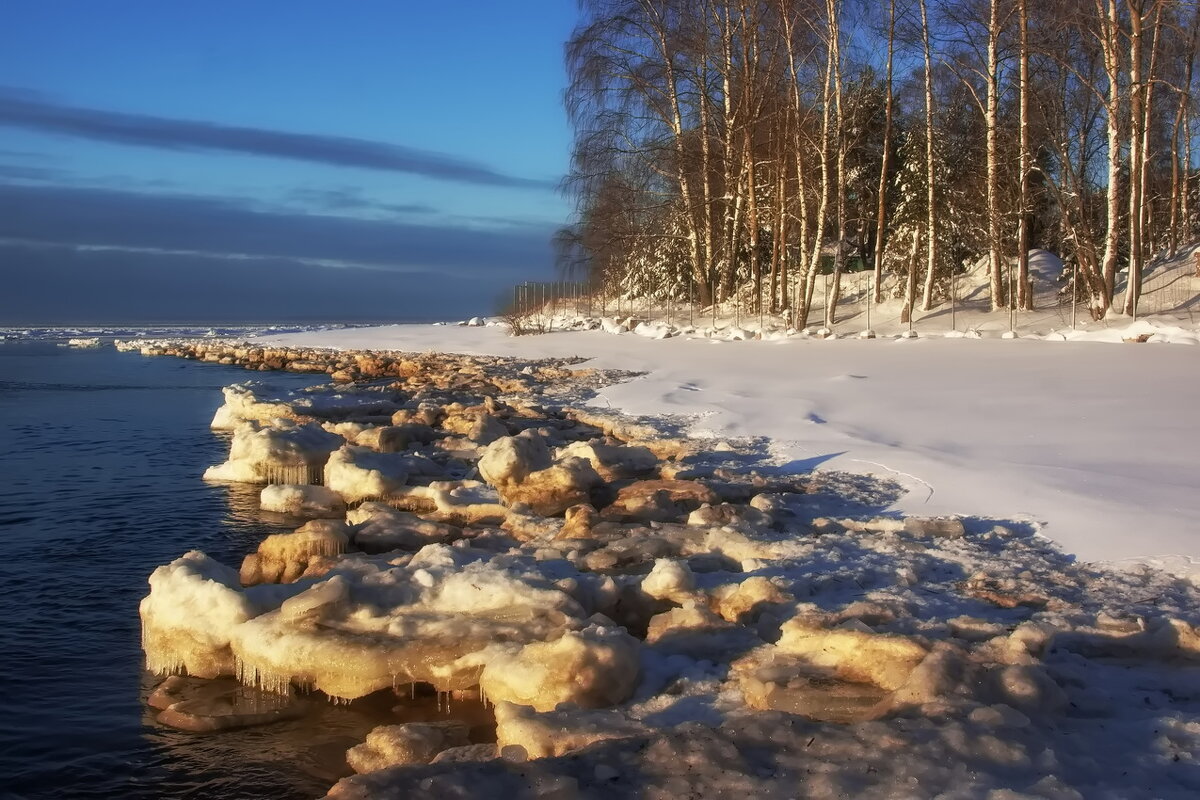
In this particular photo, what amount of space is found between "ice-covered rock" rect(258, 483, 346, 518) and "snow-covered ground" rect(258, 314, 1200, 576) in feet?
10.1

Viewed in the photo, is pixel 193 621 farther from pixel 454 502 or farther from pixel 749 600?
pixel 454 502

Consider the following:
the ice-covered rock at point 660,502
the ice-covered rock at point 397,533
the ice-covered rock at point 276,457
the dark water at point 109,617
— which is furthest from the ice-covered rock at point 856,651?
the ice-covered rock at point 276,457

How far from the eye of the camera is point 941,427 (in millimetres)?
7730

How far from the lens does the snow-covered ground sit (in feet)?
17.1

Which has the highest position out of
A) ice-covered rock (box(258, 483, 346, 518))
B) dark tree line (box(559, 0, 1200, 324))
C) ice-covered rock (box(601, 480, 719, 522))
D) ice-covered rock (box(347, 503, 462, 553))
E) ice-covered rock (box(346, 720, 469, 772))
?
dark tree line (box(559, 0, 1200, 324))

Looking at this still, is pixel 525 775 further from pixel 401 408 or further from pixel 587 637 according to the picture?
pixel 401 408

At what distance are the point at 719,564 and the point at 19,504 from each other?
20.2ft

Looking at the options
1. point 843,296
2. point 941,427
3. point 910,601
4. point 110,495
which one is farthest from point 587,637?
point 843,296

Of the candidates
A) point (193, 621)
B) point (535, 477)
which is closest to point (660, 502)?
point (535, 477)

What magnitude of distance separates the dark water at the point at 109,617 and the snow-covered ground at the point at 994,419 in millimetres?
3627

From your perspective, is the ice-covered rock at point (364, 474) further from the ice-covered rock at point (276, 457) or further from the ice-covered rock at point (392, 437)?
the ice-covered rock at point (392, 437)

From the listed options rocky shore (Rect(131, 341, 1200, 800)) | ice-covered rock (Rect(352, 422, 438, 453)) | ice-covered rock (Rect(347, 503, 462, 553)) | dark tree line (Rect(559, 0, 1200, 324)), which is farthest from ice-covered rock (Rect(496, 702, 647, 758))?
dark tree line (Rect(559, 0, 1200, 324))

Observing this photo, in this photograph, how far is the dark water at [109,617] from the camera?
A: 3.59 metres

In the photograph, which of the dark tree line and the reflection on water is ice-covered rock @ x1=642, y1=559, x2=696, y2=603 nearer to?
the reflection on water
